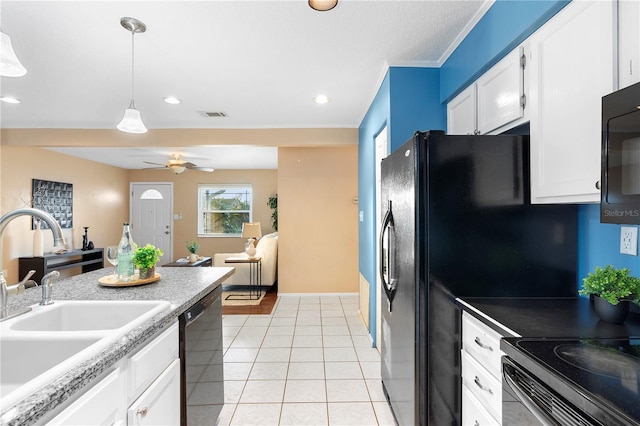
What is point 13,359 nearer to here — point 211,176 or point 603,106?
point 603,106

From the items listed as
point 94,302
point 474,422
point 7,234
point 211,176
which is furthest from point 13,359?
point 211,176

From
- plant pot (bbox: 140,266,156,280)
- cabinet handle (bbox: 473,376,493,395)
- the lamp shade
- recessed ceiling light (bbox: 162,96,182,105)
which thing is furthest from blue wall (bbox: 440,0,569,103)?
the lamp shade

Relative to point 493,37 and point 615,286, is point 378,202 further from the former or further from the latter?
point 615,286

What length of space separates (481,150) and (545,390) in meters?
1.04

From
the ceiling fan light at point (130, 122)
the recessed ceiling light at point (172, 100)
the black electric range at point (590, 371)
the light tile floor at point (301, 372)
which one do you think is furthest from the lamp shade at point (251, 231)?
the black electric range at point (590, 371)

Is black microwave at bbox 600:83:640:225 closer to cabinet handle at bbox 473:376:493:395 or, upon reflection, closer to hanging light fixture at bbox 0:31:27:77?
cabinet handle at bbox 473:376:493:395

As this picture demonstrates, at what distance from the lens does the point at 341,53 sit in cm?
237

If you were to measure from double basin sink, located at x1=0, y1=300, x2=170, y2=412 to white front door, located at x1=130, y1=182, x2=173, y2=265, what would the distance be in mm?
6865

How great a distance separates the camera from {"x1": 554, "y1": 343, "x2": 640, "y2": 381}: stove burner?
808 mm

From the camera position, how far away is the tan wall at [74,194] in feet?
15.2

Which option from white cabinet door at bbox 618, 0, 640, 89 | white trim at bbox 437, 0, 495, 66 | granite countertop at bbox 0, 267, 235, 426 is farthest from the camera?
white trim at bbox 437, 0, 495, 66

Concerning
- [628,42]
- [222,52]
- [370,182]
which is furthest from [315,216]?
[628,42]

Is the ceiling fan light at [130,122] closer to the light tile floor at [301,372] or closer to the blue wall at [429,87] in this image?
the blue wall at [429,87]

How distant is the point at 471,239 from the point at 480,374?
58 centimetres
